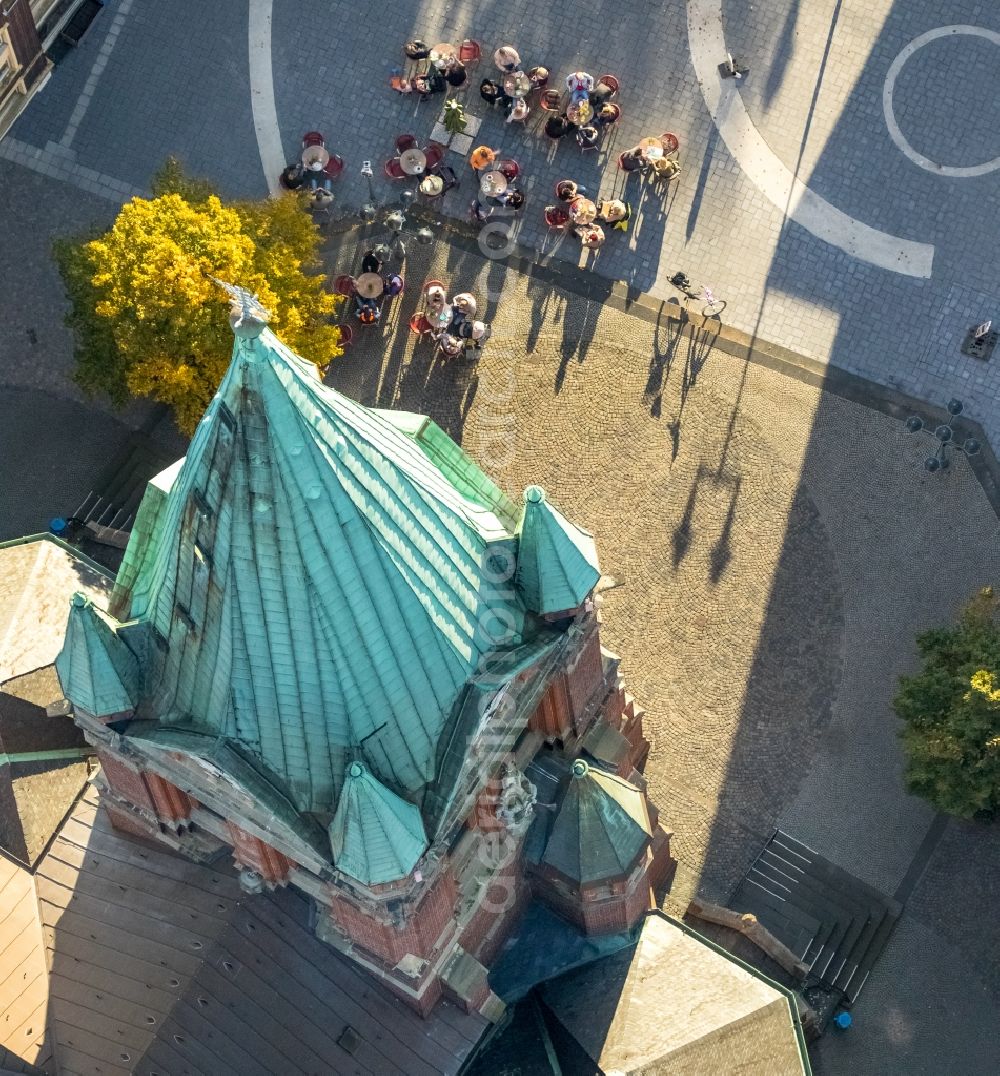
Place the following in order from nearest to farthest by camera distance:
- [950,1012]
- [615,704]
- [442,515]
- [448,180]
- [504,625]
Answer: [442,515], [504,625], [615,704], [950,1012], [448,180]

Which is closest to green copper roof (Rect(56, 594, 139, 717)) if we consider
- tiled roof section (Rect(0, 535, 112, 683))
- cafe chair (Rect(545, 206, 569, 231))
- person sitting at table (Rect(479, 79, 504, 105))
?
tiled roof section (Rect(0, 535, 112, 683))

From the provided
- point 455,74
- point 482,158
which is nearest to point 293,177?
point 482,158

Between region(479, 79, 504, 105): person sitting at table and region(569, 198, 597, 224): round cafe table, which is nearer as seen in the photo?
region(569, 198, 597, 224): round cafe table

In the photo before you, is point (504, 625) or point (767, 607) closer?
point (504, 625)

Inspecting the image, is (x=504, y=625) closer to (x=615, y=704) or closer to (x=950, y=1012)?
(x=615, y=704)

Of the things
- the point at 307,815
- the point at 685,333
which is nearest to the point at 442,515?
the point at 307,815

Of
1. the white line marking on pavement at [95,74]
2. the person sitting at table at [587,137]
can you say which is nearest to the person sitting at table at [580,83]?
the person sitting at table at [587,137]

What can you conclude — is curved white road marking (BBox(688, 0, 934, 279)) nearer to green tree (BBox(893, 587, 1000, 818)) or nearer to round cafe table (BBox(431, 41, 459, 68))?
round cafe table (BBox(431, 41, 459, 68))
